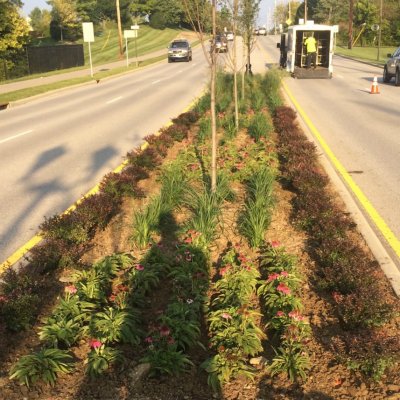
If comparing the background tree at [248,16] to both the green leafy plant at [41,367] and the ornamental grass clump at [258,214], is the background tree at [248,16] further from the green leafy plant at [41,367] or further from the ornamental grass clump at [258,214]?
the green leafy plant at [41,367]

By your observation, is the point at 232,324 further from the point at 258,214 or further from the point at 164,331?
the point at 258,214

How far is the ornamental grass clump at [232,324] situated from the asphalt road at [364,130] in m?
2.33

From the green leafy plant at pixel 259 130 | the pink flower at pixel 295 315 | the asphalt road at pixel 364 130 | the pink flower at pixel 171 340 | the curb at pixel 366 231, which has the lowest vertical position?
the asphalt road at pixel 364 130

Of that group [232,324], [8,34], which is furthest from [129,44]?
[232,324]

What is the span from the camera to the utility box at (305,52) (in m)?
25.7

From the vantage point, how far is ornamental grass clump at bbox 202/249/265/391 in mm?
3230

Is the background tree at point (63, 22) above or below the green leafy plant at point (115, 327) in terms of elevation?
above

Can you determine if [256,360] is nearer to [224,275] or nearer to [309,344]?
[309,344]

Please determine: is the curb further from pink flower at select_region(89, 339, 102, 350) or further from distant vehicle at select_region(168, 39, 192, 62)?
distant vehicle at select_region(168, 39, 192, 62)

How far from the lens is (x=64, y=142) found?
37.4ft

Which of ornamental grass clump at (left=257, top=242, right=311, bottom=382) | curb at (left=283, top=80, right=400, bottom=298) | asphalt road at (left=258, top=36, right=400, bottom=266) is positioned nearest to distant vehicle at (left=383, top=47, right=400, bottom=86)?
asphalt road at (left=258, top=36, right=400, bottom=266)

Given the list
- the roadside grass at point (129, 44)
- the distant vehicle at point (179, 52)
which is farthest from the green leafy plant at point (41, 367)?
the roadside grass at point (129, 44)

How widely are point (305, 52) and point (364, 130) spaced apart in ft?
51.5

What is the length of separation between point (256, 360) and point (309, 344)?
44 centimetres
